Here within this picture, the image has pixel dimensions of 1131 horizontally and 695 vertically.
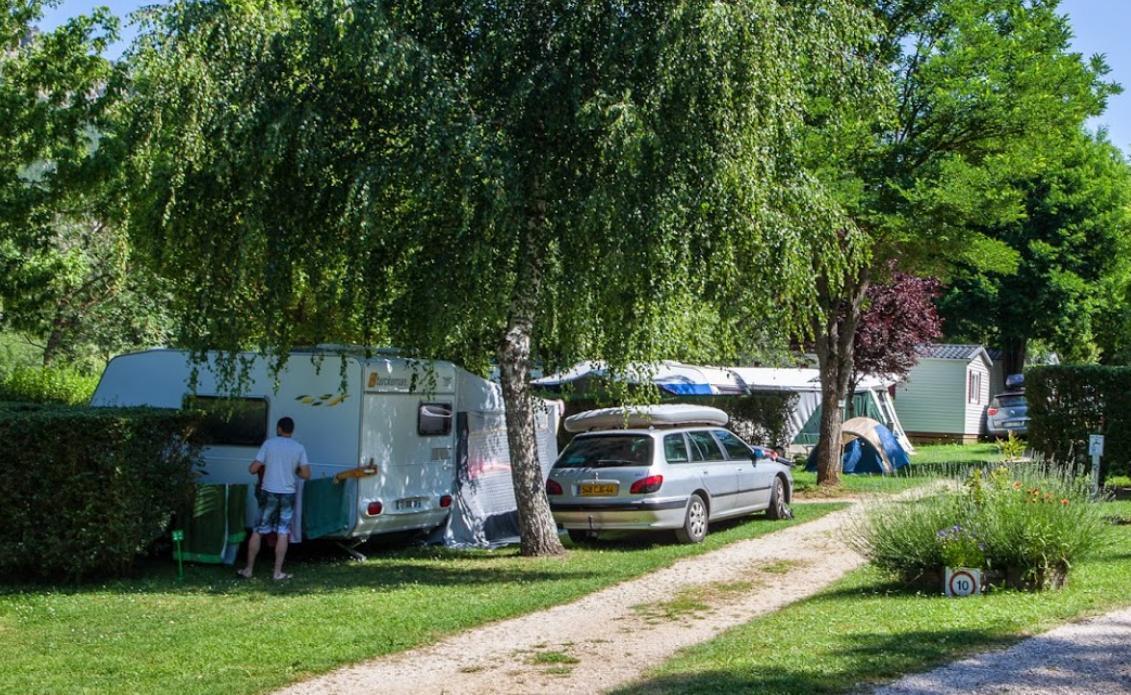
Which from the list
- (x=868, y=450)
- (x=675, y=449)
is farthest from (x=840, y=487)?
(x=675, y=449)

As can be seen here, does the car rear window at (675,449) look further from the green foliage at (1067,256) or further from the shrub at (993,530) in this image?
the green foliage at (1067,256)

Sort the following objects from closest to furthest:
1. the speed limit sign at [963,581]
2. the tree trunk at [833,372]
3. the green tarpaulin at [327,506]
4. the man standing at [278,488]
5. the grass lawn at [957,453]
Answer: the speed limit sign at [963,581], the man standing at [278,488], the green tarpaulin at [327,506], the tree trunk at [833,372], the grass lawn at [957,453]

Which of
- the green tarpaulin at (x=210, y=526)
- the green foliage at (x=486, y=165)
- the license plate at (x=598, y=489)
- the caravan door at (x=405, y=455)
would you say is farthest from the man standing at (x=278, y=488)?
the license plate at (x=598, y=489)

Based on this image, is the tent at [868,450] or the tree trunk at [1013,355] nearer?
the tent at [868,450]

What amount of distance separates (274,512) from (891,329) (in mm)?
22654

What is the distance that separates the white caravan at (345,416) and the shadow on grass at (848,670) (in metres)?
6.29

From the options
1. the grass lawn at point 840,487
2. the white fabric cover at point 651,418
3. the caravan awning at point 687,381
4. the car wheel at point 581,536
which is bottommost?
the car wheel at point 581,536

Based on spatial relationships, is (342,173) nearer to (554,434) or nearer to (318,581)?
(318,581)

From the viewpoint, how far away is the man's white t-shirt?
40.7ft

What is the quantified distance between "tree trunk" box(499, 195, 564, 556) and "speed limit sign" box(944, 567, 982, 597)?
4.98 metres

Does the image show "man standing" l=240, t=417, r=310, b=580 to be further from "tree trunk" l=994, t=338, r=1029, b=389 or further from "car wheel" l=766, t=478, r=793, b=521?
"tree trunk" l=994, t=338, r=1029, b=389

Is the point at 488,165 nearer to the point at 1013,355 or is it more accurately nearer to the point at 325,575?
the point at 325,575

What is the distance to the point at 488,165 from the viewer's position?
36.2ft

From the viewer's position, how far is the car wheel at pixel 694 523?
14.8 meters
